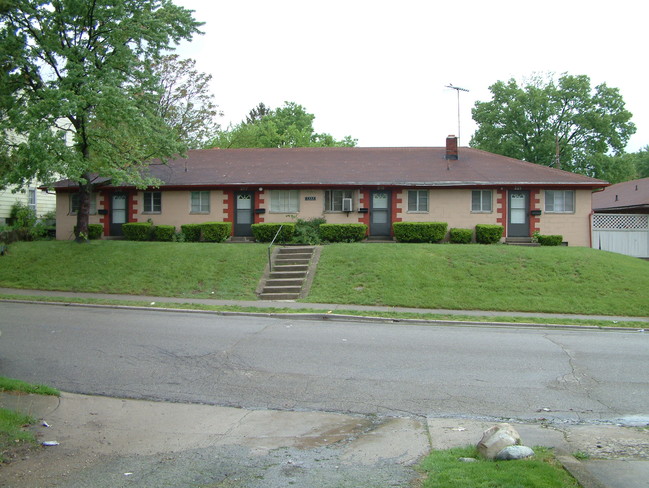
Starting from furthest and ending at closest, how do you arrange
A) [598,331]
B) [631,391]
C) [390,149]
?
[390,149] → [598,331] → [631,391]

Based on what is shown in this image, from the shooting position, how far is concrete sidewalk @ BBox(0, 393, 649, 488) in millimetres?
5477

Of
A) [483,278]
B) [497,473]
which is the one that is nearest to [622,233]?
[483,278]

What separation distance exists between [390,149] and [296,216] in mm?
7962

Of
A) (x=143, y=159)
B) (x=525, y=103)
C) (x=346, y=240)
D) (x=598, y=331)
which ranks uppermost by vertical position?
(x=525, y=103)

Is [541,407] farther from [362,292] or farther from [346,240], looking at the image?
[346,240]

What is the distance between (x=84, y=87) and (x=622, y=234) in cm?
2459

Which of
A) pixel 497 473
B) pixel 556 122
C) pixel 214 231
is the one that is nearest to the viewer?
pixel 497 473

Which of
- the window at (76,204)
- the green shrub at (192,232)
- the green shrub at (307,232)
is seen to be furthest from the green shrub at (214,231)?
the window at (76,204)

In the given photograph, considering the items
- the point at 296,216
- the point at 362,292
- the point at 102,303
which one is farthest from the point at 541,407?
the point at 296,216

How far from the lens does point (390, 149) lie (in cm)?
3206

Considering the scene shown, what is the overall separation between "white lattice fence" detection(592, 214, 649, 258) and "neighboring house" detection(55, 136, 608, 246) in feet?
4.71

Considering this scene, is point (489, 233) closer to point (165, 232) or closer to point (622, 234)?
point (622, 234)

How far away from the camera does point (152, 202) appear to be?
1114 inches

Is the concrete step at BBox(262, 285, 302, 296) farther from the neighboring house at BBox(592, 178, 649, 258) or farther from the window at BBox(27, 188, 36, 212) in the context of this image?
the window at BBox(27, 188, 36, 212)
